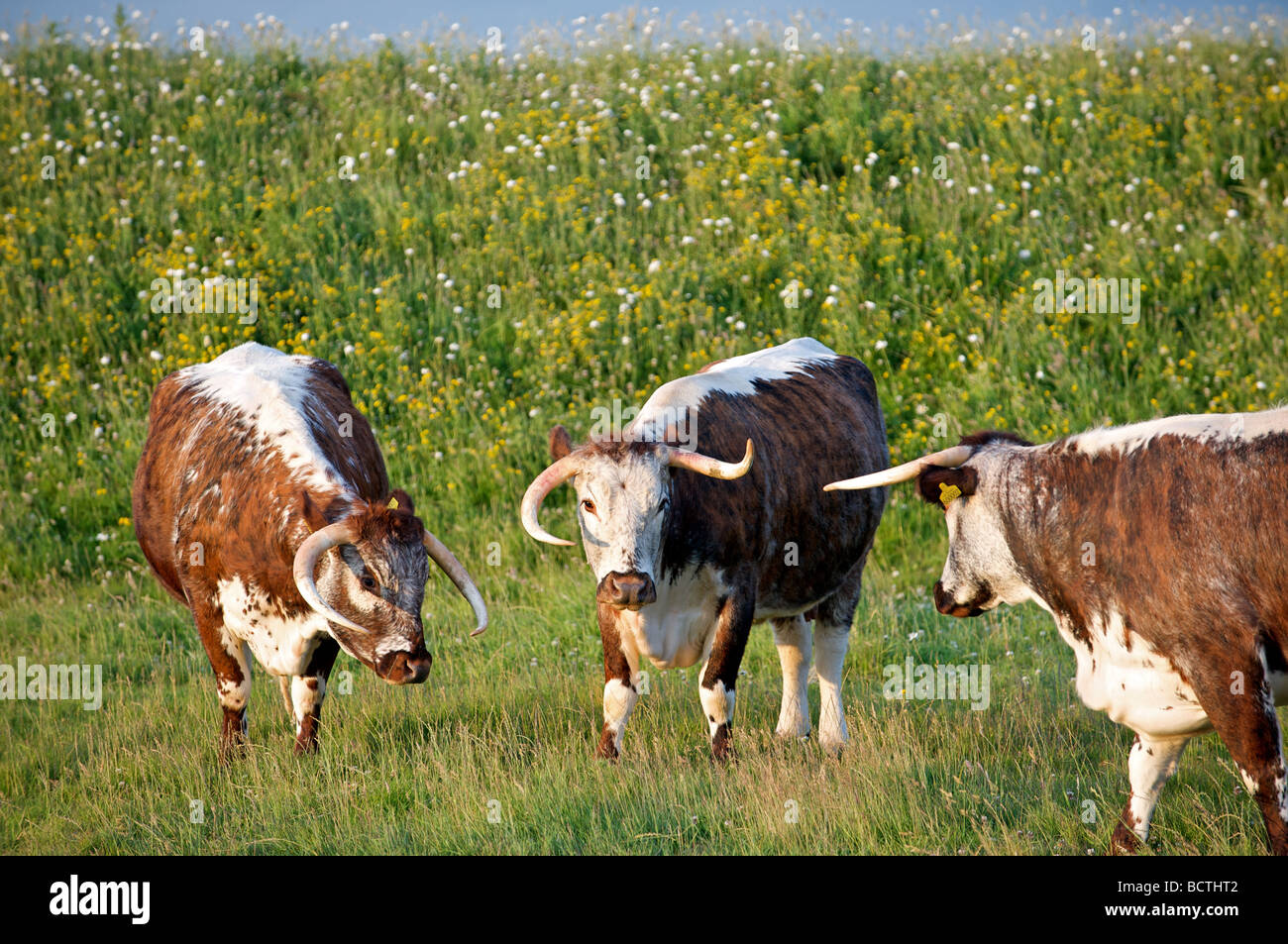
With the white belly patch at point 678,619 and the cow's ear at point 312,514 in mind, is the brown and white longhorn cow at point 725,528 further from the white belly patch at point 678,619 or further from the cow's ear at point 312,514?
the cow's ear at point 312,514

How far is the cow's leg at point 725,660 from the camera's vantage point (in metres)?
6.17

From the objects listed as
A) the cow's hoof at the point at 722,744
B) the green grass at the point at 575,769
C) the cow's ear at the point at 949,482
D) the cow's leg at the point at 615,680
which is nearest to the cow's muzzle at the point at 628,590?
the cow's leg at the point at 615,680

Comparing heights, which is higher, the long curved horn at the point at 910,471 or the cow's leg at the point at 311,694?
the long curved horn at the point at 910,471

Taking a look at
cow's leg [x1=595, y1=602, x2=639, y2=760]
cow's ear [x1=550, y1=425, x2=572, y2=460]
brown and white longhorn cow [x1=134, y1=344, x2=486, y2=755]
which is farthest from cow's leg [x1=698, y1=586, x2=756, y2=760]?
brown and white longhorn cow [x1=134, y1=344, x2=486, y2=755]

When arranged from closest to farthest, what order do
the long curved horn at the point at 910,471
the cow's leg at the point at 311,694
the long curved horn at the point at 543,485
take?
the long curved horn at the point at 910,471 < the long curved horn at the point at 543,485 < the cow's leg at the point at 311,694

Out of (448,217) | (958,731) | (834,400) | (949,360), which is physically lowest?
(958,731)

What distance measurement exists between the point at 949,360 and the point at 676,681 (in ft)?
17.2

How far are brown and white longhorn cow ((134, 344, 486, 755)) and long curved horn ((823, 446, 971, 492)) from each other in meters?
1.70

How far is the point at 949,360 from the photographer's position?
11.9 meters

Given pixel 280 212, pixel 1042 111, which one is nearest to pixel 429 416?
pixel 280 212

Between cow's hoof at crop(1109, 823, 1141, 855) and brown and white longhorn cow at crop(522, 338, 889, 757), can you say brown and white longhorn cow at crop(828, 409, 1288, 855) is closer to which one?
cow's hoof at crop(1109, 823, 1141, 855)

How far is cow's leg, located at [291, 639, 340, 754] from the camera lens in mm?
6543

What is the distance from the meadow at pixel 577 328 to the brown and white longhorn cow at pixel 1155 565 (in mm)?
657

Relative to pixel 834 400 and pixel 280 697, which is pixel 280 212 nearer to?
pixel 280 697
